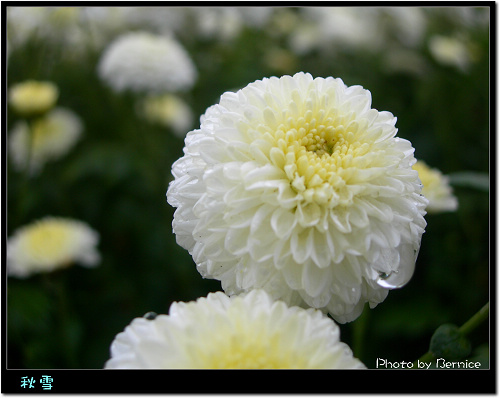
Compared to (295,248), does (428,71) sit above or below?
above

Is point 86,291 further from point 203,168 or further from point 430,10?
point 430,10

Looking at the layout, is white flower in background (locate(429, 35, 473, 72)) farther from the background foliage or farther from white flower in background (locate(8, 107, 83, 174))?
white flower in background (locate(8, 107, 83, 174))

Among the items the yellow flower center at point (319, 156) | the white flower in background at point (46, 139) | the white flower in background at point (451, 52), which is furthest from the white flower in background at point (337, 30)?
the yellow flower center at point (319, 156)

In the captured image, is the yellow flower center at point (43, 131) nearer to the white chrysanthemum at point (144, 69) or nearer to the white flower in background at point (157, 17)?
the white chrysanthemum at point (144, 69)

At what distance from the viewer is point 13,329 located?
4.38 feet

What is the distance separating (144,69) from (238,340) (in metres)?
1.52

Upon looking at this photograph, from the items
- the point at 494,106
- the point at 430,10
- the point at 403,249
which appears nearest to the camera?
the point at 403,249

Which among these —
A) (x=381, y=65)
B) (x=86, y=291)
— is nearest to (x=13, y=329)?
(x=86, y=291)

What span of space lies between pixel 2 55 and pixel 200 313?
2.34 feet

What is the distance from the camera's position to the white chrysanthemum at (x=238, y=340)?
0.57 meters

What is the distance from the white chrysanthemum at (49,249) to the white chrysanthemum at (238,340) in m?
0.96

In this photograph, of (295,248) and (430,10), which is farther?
(430,10)

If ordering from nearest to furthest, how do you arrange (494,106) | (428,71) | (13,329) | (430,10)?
(494,106) < (13,329) < (428,71) < (430,10)

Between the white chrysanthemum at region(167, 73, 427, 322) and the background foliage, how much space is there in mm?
419
